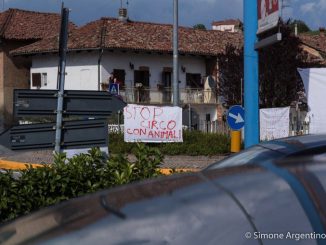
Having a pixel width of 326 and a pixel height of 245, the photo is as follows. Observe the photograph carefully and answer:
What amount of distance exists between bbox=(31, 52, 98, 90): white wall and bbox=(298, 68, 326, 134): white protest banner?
3555 centimetres

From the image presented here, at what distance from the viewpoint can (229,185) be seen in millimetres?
2518

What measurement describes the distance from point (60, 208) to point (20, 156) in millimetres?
23402

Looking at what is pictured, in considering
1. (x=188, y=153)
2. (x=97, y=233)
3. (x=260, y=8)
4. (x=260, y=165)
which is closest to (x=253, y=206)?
(x=260, y=165)

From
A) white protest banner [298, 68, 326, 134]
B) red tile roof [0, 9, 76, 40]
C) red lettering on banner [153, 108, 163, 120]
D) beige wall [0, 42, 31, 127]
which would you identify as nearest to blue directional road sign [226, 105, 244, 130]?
white protest banner [298, 68, 326, 134]

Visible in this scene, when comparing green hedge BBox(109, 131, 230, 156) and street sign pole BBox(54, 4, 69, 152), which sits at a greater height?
street sign pole BBox(54, 4, 69, 152)

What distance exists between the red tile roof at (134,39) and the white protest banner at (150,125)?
825 inches

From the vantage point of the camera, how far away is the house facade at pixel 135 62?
47.6 metres

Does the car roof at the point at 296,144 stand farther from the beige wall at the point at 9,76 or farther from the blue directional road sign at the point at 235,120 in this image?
the beige wall at the point at 9,76

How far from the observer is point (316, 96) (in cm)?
1191

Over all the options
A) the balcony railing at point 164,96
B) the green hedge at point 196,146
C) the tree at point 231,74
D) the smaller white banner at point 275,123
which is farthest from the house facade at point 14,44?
the smaller white banner at point 275,123

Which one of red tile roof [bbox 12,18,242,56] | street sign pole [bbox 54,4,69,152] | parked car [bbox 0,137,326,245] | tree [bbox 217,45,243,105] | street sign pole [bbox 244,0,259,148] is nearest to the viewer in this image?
parked car [bbox 0,137,326,245]

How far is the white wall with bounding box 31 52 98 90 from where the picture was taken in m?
47.7

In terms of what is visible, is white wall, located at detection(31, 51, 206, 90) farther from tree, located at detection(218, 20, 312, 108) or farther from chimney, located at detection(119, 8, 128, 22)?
tree, located at detection(218, 20, 312, 108)

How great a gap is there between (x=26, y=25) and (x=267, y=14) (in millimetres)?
51416
